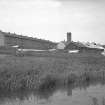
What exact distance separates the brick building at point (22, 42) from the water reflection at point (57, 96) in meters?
30.0

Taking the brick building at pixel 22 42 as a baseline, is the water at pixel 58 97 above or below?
below

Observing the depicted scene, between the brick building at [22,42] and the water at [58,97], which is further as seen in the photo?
the brick building at [22,42]

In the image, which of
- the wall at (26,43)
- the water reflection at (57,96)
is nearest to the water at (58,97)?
the water reflection at (57,96)

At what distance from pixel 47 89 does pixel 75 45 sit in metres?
31.0

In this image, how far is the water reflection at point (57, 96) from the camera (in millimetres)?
13789

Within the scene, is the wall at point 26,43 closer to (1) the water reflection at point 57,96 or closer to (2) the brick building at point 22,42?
(2) the brick building at point 22,42

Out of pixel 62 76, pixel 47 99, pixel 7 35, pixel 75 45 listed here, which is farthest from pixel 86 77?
pixel 7 35

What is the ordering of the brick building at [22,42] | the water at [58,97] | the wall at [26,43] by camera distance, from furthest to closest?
1. the wall at [26,43]
2. the brick building at [22,42]
3. the water at [58,97]

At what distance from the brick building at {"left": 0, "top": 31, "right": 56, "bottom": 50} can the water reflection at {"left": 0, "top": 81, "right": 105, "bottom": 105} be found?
30.0m

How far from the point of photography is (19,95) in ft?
51.0

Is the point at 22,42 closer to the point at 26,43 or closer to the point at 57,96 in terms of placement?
the point at 26,43

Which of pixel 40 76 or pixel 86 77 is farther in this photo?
pixel 86 77

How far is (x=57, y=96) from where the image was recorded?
15.6 m

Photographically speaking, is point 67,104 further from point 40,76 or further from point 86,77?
point 86,77
